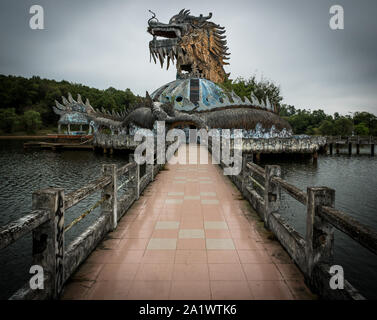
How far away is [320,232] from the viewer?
3043 mm

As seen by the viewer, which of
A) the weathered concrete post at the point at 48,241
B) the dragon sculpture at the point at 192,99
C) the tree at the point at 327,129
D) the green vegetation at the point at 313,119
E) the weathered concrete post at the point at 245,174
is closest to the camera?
the weathered concrete post at the point at 48,241

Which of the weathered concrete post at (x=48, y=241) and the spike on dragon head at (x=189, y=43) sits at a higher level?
the spike on dragon head at (x=189, y=43)

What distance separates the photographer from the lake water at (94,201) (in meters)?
5.70

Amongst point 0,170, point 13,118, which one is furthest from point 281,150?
point 13,118

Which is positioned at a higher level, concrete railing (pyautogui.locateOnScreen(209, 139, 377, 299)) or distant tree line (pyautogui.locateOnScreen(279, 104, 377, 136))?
distant tree line (pyautogui.locateOnScreen(279, 104, 377, 136))

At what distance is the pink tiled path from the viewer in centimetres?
306

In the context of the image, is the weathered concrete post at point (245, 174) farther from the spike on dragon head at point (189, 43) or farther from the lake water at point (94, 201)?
the spike on dragon head at point (189, 43)

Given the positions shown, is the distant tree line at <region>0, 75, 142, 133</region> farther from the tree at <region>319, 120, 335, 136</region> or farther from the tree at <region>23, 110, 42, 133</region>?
the tree at <region>319, 120, 335, 136</region>

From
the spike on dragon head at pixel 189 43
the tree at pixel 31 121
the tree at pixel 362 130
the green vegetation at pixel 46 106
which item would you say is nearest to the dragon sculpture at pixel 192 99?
the spike on dragon head at pixel 189 43

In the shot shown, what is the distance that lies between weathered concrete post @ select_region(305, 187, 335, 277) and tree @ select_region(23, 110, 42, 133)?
56544mm

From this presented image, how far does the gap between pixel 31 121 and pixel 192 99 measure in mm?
34834

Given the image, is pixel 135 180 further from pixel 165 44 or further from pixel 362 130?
pixel 362 130

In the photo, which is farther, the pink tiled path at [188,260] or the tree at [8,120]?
the tree at [8,120]

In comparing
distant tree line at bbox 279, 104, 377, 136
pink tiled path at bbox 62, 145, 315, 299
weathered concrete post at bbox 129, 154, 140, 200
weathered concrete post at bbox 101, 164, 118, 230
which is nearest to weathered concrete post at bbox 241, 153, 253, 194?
pink tiled path at bbox 62, 145, 315, 299
